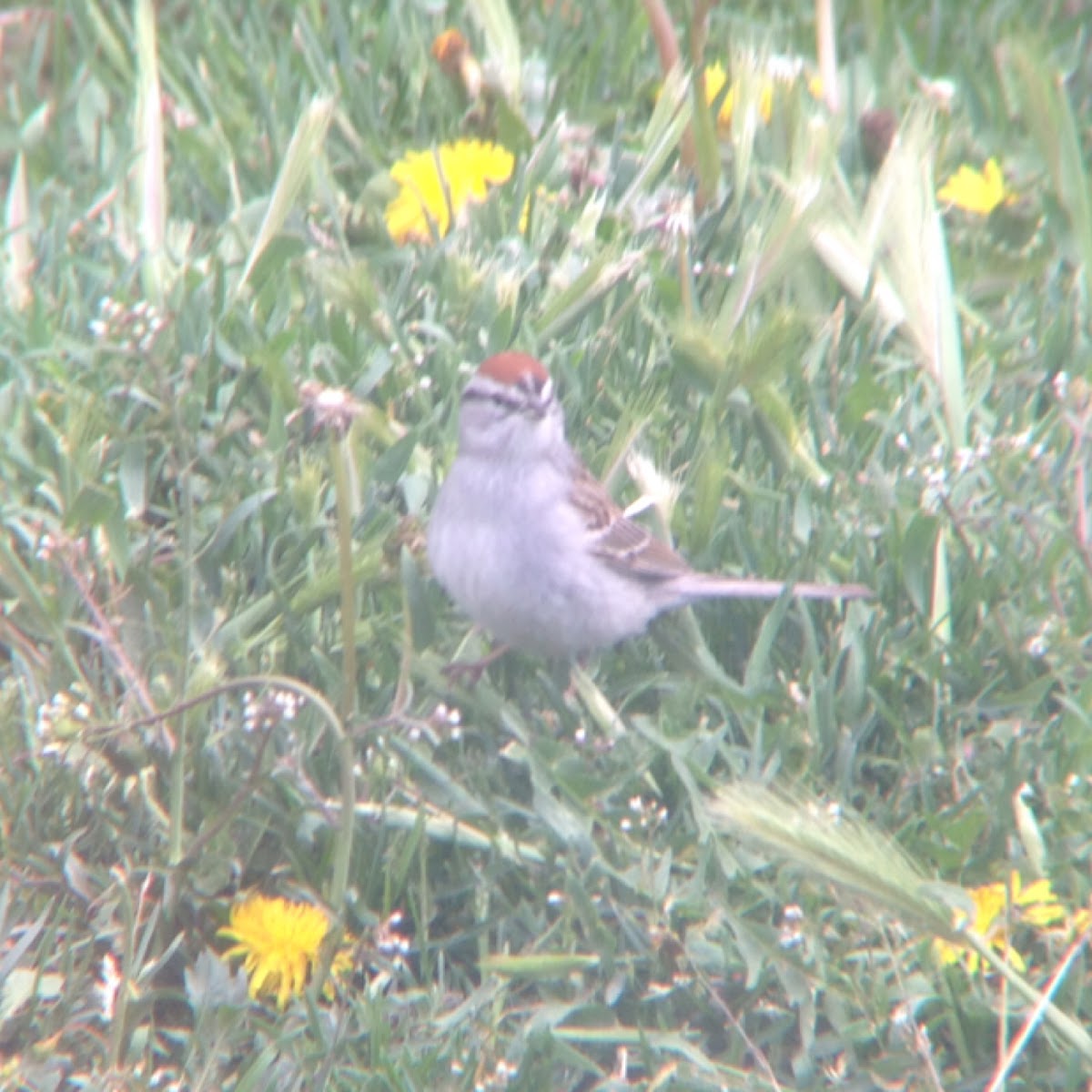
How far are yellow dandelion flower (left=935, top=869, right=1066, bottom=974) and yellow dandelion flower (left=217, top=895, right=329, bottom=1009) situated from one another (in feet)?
3.14

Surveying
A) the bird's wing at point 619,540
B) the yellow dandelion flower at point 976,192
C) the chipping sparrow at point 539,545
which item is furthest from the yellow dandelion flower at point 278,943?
the yellow dandelion flower at point 976,192

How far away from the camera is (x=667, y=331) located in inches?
143

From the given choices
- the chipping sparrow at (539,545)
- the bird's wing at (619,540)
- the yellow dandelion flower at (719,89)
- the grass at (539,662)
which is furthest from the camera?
the yellow dandelion flower at (719,89)

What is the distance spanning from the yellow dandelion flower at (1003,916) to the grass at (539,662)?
0.6 inches

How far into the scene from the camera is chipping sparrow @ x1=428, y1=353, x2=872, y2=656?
2.96 meters

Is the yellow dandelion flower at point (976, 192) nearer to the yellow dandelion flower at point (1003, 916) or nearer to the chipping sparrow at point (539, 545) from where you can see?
the chipping sparrow at point (539, 545)

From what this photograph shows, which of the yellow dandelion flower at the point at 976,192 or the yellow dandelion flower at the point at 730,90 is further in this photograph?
the yellow dandelion flower at the point at 976,192

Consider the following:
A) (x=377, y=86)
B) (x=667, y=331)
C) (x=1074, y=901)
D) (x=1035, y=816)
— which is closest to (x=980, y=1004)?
(x=1074, y=901)

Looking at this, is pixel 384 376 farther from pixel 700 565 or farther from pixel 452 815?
pixel 452 815

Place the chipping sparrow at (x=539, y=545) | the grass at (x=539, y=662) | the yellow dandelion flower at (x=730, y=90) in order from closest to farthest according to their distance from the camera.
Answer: the grass at (x=539, y=662)
the chipping sparrow at (x=539, y=545)
the yellow dandelion flower at (x=730, y=90)

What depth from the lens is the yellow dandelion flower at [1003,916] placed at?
8.05 ft

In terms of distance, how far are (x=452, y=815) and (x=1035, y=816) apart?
100 centimetres

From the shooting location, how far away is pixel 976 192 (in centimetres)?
411

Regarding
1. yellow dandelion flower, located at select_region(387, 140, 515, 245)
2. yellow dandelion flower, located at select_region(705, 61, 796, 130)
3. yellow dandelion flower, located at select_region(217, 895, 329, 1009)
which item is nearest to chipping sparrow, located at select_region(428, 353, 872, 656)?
yellow dandelion flower, located at select_region(217, 895, 329, 1009)
